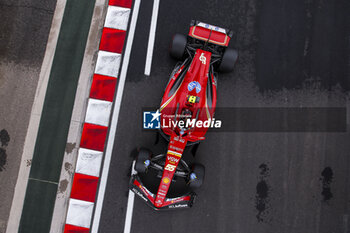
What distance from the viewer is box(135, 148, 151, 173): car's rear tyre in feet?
14.0

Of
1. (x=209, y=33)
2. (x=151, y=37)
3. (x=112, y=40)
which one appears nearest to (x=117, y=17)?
(x=112, y=40)

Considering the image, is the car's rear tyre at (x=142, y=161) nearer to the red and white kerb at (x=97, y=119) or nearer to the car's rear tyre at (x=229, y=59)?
the red and white kerb at (x=97, y=119)

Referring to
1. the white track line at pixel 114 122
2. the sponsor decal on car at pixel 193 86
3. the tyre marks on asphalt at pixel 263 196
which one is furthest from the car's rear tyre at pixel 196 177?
the white track line at pixel 114 122

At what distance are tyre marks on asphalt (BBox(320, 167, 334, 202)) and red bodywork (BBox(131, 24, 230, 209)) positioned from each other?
286cm

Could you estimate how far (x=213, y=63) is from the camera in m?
4.57

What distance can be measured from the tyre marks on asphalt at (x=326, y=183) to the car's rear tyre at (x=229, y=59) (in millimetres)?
3051

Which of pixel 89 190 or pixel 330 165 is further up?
pixel 330 165

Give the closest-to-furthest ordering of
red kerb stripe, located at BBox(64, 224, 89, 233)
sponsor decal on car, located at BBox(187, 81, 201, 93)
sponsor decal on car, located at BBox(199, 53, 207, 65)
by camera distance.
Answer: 1. sponsor decal on car, located at BBox(187, 81, 201, 93)
2. sponsor decal on car, located at BBox(199, 53, 207, 65)
3. red kerb stripe, located at BBox(64, 224, 89, 233)

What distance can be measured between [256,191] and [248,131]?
1.28m

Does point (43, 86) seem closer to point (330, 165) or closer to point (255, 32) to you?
point (255, 32)

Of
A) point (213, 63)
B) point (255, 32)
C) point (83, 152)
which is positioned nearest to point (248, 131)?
point (213, 63)

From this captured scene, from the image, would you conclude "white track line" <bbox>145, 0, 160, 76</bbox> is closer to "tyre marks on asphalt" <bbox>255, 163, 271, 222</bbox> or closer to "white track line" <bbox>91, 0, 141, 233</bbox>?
"white track line" <bbox>91, 0, 141, 233</bbox>

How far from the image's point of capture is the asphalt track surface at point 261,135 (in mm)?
4746

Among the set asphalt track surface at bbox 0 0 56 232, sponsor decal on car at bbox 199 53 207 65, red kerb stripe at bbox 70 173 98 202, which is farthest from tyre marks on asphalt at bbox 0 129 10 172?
sponsor decal on car at bbox 199 53 207 65
